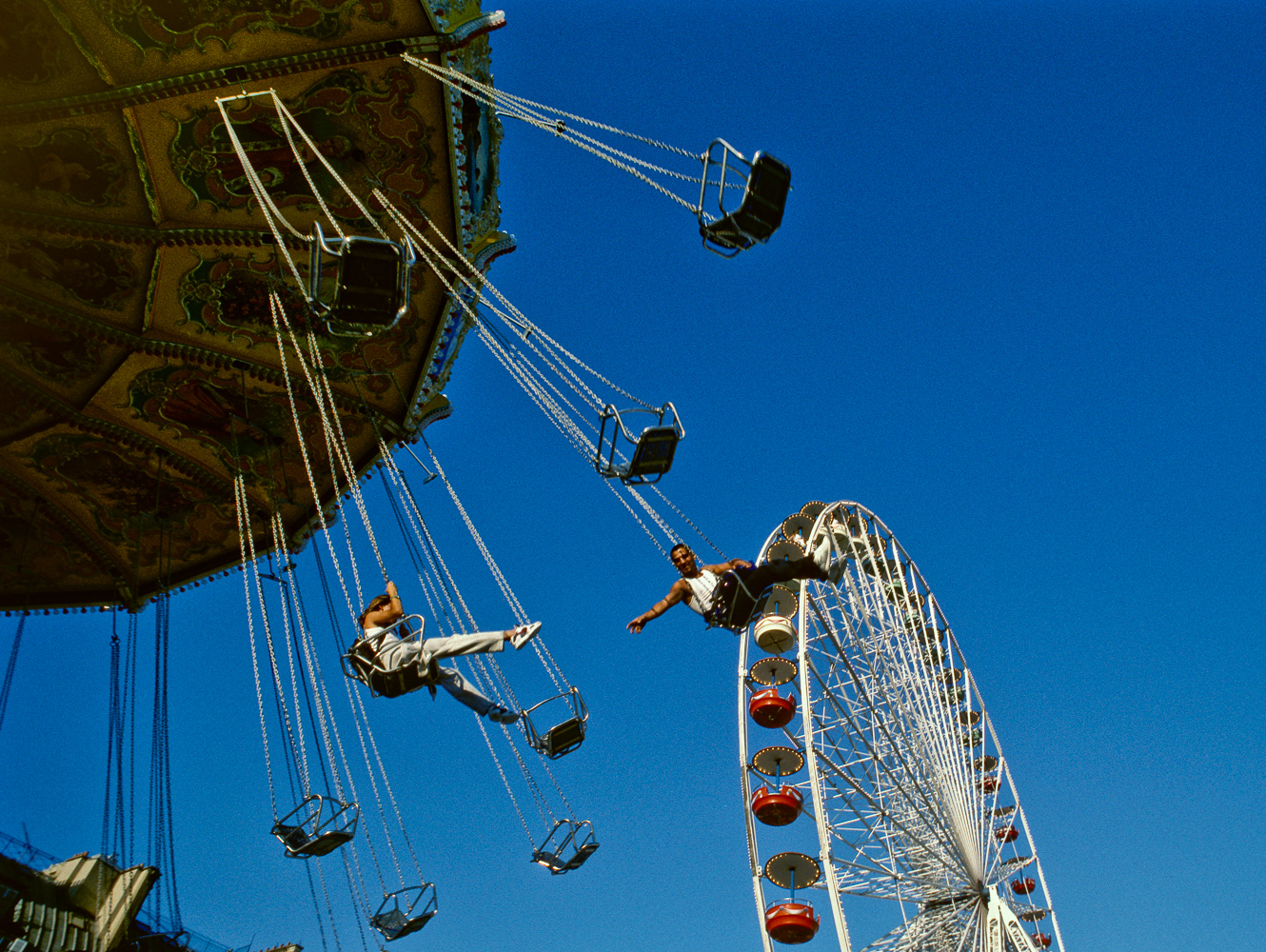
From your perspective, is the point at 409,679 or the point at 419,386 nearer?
the point at 409,679

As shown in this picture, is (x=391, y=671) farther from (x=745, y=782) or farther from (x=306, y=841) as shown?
(x=745, y=782)

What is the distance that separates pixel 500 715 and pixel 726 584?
7.06 ft

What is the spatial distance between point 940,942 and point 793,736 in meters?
3.60

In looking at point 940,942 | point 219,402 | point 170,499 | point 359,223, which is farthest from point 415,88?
point 940,942

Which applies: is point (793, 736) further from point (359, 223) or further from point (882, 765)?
point (359, 223)

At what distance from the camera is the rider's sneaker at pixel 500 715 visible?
28.6ft

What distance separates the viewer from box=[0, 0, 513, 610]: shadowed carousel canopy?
9.17 metres

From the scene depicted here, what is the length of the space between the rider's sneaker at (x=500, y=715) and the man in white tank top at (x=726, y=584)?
1248mm

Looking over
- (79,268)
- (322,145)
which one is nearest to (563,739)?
(322,145)

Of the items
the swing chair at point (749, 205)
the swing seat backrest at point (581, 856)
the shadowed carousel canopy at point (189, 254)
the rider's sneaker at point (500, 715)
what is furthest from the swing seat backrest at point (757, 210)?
the swing seat backrest at point (581, 856)

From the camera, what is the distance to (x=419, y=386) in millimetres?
12414

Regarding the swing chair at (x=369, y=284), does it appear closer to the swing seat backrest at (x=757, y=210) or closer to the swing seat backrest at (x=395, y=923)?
the swing seat backrest at (x=757, y=210)

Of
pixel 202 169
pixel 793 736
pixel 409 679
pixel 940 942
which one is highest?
pixel 202 169

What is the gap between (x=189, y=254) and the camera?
10.8 meters
